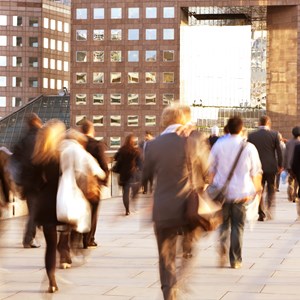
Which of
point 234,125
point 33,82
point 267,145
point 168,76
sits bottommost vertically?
point 267,145

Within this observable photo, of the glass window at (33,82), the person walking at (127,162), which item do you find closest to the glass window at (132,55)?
the glass window at (33,82)

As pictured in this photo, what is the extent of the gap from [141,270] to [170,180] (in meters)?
3.85

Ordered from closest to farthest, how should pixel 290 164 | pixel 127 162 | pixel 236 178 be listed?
1. pixel 236 178
2. pixel 290 164
3. pixel 127 162

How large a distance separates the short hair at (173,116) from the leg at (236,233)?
386 cm

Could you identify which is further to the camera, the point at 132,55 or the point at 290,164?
the point at 132,55

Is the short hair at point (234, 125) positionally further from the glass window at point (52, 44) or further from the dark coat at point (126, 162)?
the glass window at point (52, 44)

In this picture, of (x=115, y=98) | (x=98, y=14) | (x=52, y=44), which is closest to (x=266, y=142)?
(x=98, y=14)

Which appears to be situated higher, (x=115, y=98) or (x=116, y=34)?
(x=116, y=34)

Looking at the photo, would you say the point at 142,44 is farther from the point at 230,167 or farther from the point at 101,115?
the point at 230,167

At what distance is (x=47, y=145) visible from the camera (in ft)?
32.0

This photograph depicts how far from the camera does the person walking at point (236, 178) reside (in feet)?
39.8

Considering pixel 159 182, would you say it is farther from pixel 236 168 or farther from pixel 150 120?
pixel 150 120

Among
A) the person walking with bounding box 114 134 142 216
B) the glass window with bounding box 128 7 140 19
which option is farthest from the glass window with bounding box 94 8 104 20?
the person walking with bounding box 114 134 142 216

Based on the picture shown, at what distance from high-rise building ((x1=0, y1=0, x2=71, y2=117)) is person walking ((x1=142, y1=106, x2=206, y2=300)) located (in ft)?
468
